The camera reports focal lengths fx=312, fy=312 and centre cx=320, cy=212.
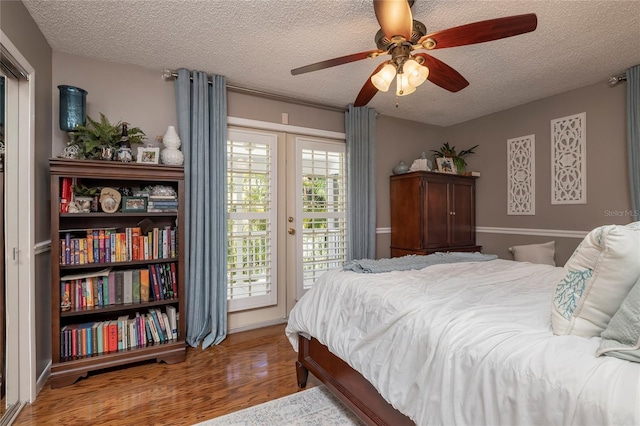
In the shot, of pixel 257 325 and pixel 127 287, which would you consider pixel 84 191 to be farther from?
pixel 257 325

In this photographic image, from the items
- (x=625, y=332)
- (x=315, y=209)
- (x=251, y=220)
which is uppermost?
(x=315, y=209)

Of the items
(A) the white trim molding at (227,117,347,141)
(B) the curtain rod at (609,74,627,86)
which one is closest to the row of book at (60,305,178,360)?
(A) the white trim molding at (227,117,347,141)

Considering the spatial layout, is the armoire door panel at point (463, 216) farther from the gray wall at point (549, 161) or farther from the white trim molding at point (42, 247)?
the white trim molding at point (42, 247)

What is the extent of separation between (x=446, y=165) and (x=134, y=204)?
3.64m

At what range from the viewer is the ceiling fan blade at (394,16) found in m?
1.35

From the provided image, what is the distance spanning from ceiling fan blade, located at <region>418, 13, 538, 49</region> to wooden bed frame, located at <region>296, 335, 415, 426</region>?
183 cm

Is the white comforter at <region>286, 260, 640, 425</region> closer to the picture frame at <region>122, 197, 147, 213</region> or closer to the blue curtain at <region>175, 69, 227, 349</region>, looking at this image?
the blue curtain at <region>175, 69, 227, 349</region>

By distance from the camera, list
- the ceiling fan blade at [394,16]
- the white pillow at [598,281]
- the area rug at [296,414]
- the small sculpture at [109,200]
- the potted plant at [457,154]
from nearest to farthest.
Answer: the white pillow at [598,281] → the ceiling fan blade at [394,16] → the area rug at [296,414] → the small sculpture at [109,200] → the potted plant at [457,154]

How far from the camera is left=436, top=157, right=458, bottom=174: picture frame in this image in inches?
163

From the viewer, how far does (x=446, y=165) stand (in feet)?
13.7

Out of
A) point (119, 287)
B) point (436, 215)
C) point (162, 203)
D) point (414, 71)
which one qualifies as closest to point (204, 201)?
point (162, 203)

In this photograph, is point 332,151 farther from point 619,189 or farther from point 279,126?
point 619,189

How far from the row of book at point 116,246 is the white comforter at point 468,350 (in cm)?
137

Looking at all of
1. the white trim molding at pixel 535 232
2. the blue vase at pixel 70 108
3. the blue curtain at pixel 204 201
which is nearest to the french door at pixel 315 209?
the blue curtain at pixel 204 201
